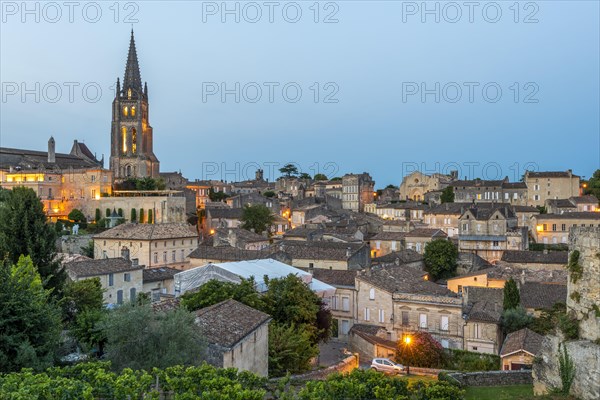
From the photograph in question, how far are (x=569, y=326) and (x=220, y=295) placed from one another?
13.9 meters

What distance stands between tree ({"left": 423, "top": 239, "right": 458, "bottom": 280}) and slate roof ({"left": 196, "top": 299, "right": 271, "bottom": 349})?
3626cm

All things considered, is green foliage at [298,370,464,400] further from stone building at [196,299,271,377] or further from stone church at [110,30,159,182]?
stone church at [110,30,159,182]

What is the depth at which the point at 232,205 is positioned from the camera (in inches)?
3600

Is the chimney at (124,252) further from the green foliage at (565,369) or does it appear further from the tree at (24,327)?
the green foliage at (565,369)

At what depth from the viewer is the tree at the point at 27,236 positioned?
23.9 meters

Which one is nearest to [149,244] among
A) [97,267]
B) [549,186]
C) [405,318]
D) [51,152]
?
[97,267]

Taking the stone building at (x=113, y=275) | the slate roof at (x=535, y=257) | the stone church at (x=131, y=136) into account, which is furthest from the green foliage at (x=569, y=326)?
the stone church at (x=131, y=136)

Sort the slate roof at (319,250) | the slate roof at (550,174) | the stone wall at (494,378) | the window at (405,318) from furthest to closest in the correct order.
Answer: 1. the slate roof at (550,174)
2. the slate roof at (319,250)
3. the window at (405,318)
4. the stone wall at (494,378)

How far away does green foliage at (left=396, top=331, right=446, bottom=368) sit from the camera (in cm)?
2708

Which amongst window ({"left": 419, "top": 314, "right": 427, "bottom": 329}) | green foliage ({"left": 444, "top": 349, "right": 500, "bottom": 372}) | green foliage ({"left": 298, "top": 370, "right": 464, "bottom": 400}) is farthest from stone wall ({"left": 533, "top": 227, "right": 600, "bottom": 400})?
window ({"left": 419, "top": 314, "right": 427, "bottom": 329})

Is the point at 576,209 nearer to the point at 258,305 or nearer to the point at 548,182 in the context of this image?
the point at 548,182

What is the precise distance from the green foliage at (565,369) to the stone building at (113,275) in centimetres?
2442

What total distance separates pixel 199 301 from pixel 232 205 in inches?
2688

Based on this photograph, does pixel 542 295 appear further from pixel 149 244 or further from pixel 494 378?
pixel 149 244
